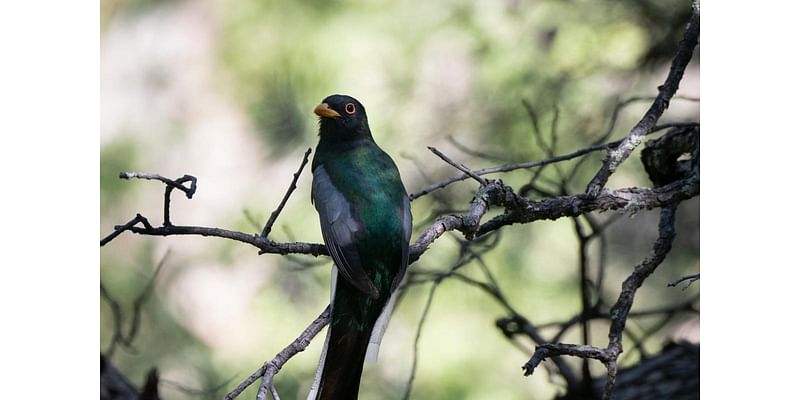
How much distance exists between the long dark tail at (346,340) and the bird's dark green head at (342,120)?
40cm

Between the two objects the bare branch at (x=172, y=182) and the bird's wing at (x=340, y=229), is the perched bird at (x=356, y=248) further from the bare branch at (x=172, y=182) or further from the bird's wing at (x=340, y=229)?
the bare branch at (x=172, y=182)

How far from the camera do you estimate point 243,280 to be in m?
2.62

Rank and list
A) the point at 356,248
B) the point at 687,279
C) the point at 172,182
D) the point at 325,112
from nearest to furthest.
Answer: the point at 172,182 → the point at 356,248 → the point at 325,112 → the point at 687,279

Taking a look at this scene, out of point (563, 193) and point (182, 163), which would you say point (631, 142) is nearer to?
point (563, 193)

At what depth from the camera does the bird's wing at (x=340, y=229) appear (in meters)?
2.29

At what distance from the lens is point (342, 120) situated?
2520 millimetres

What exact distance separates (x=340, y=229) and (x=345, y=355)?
1.05 feet

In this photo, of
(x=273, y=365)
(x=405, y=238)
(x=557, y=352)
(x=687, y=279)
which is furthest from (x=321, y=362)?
(x=687, y=279)

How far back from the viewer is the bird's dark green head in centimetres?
251

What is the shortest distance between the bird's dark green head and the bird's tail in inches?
14.3

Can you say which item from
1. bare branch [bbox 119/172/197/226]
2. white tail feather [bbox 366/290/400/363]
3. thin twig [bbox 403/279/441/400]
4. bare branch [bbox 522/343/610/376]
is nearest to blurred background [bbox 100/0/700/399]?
thin twig [bbox 403/279/441/400]

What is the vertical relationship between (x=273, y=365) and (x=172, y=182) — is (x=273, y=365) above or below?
below

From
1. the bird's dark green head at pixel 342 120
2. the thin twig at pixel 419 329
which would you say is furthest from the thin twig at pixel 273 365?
the bird's dark green head at pixel 342 120

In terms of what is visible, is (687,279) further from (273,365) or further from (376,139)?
(273,365)
